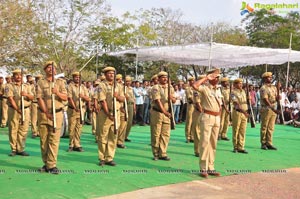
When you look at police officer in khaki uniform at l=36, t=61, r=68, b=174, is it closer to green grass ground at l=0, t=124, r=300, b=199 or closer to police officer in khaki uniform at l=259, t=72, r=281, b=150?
green grass ground at l=0, t=124, r=300, b=199

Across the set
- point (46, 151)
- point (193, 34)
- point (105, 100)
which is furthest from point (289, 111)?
point (193, 34)

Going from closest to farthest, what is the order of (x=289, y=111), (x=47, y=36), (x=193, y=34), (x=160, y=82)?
(x=160, y=82) < (x=289, y=111) < (x=47, y=36) < (x=193, y=34)

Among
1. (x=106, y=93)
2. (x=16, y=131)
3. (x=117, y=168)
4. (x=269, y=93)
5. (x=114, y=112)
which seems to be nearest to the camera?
(x=117, y=168)

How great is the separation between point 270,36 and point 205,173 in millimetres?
24006

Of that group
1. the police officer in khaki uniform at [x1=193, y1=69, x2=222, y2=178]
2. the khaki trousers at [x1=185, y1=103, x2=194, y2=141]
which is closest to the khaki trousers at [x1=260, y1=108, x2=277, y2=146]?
the khaki trousers at [x1=185, y1=103, x2=194, y2=141]

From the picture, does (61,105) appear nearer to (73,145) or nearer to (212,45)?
(73,145)

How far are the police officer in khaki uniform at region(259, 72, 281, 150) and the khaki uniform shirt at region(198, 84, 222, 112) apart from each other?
3253mm

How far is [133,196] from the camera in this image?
5.20 m

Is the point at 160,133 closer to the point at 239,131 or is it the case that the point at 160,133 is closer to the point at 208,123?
the point at 208,123

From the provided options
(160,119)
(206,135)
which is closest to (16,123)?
(160,119)

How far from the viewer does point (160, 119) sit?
25.3 ft

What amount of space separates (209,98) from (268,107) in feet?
12.0

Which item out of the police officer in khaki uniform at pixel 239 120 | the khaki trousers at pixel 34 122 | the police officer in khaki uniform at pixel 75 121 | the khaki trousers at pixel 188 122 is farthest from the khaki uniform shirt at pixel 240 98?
the khaki trousers at pixel 34 122

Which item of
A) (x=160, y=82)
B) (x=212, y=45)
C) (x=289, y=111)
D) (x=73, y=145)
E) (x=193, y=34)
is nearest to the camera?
(x=160, y=82)
